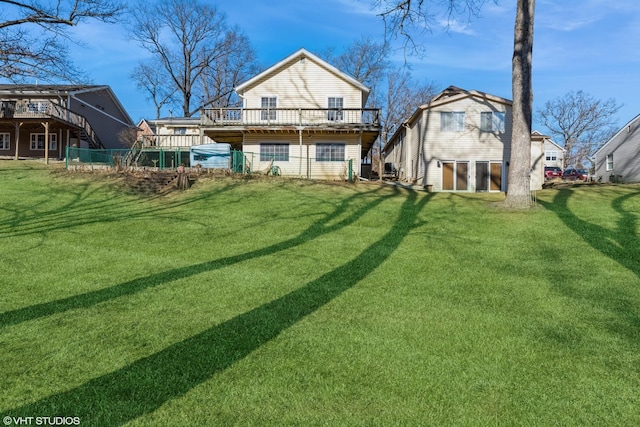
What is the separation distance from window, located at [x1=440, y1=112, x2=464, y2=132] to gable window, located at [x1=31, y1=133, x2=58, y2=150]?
27.9m

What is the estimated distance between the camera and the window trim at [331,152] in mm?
23625

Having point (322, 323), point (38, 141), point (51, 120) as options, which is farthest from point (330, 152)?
point (38, 141)

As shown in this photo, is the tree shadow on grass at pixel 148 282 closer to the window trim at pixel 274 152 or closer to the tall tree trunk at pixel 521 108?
the tall tree trunk at pixel 521 108

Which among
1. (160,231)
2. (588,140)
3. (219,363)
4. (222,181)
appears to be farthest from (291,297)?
(588,140)

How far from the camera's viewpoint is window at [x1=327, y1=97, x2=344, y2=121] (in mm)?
23336

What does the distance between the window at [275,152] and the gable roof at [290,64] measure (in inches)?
150

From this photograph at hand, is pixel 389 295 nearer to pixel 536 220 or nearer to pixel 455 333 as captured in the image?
pixel 455 333

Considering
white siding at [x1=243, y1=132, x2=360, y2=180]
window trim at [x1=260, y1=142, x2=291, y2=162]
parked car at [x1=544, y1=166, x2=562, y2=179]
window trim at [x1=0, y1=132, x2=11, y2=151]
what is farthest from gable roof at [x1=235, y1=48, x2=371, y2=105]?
parked car at [x1=544, y1=166, x2=562, y2=179]

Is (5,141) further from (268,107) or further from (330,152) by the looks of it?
(330,152)

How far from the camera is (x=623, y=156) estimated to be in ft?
94.3

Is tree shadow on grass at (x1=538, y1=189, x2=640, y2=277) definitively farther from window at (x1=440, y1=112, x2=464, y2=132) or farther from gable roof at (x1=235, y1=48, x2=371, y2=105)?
gable roof at (x1=235, y1=48, x2=371, y2=105)

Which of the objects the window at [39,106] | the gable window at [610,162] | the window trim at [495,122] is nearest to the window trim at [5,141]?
the window at [39,106]

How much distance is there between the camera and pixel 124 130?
37.9 m

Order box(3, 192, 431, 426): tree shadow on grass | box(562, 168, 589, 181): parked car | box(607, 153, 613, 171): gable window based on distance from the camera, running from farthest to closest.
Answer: box(562, 168, 589, 181): parked car < box(607, 153, 613, 171): gable window < box(3, 192, 431, 426): tree shadow on grass
